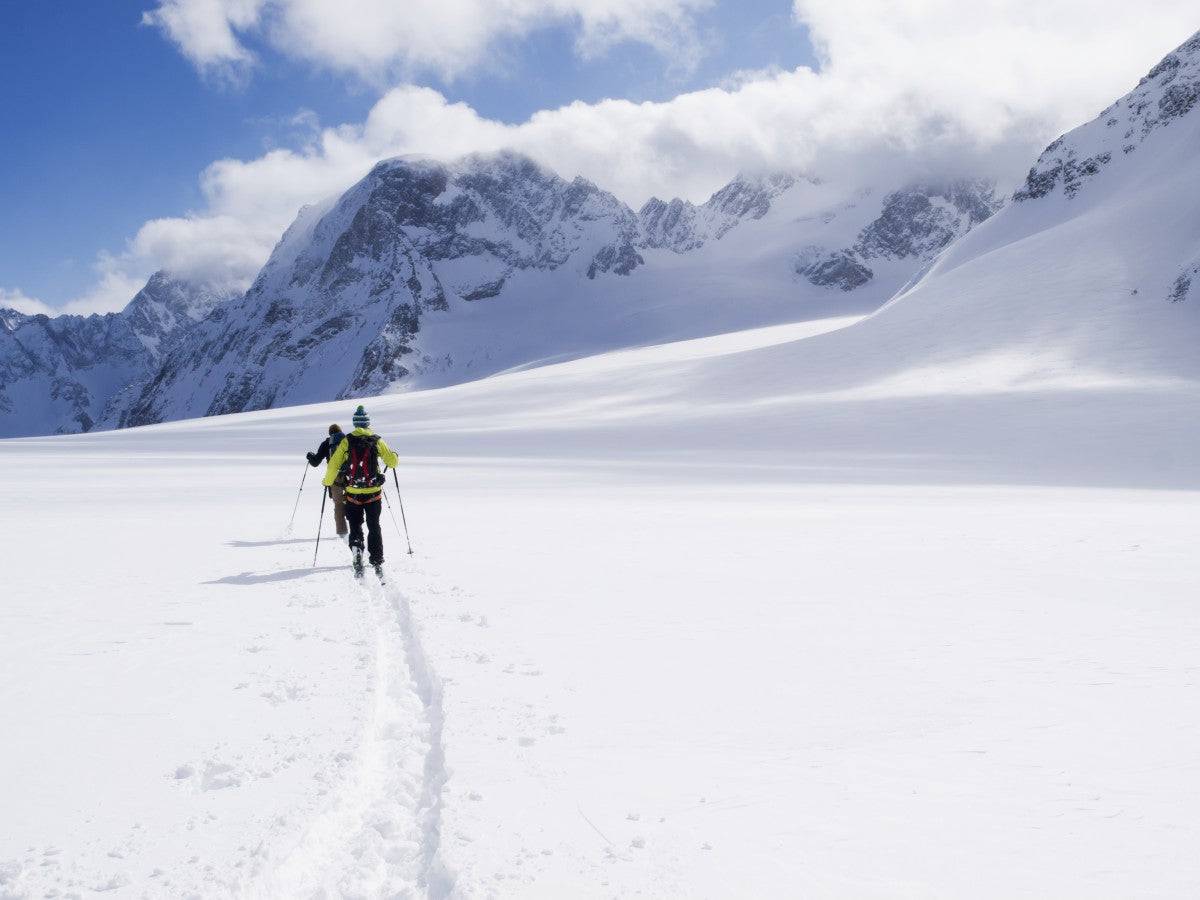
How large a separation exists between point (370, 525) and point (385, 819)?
21.6ft

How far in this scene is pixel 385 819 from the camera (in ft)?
13.2

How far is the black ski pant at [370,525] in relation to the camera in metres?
10.1

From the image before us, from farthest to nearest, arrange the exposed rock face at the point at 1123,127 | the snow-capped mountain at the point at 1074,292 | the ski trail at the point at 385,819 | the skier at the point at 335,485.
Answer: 1. the exposed rock face at the point at 1123,127
2. the snow-capped mountain at the point at 1074,292
3. the skier at the point at 335,485
4. the ski trail at the point at 385,819

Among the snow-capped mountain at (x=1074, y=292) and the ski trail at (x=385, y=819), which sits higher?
the snow-capped mountain at (x=1074, y=292)

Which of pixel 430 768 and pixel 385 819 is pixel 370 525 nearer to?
pixel 430 768

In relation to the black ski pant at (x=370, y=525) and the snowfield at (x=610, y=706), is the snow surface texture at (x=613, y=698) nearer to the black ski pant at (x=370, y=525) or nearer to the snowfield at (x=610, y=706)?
the snowfield at (x=610, y=706)

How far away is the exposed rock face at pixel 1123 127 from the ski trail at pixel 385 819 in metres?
82.9

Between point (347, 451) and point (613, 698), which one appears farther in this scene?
point (347, 451)

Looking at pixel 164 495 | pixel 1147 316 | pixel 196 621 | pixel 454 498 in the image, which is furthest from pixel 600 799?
pixel 1147 316

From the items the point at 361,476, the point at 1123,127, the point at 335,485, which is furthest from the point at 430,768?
the point at 1123,127

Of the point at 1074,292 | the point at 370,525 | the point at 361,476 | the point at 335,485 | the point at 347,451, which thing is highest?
the point at 1074,292

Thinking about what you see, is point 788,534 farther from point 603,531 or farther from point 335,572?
point 335,572

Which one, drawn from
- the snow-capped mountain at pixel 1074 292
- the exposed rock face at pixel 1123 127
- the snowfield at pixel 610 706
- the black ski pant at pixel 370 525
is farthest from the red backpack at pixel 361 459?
the exposed rock face at pixel 1123 127

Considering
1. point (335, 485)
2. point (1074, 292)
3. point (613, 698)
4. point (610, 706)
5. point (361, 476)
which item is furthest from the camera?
point (1074, 292)
